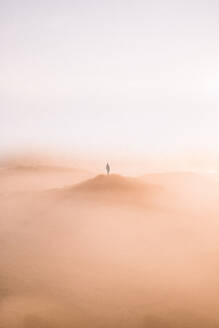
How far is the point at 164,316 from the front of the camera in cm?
1741

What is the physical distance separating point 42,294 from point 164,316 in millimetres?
8525

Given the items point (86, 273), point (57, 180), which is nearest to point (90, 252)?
point (86, 273)

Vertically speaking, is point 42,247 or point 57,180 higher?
point 57,180

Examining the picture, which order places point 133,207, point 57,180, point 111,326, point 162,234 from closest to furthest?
point 111,326 → point 162,234 → point 133,207 → point 57,180

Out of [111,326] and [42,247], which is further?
[42,247]

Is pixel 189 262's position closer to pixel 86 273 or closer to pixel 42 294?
pixel 86 273

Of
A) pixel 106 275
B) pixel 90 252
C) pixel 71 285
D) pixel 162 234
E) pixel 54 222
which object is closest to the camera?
pixel 71 285

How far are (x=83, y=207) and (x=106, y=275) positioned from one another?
2048 centimetres

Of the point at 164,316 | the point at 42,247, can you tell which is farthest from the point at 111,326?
the point at 42,247

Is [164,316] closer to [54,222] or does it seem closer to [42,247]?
[42,247]

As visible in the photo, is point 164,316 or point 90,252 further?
point 90,252

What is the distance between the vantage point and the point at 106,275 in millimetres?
22828

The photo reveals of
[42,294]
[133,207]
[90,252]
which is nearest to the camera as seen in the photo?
[42,294]

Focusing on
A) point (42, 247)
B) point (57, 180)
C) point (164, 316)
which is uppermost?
point (57, 180)
